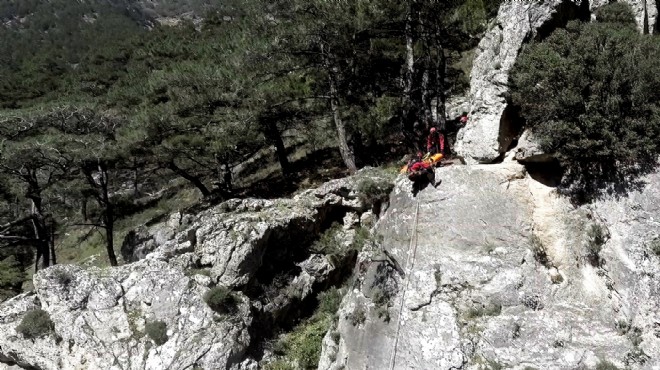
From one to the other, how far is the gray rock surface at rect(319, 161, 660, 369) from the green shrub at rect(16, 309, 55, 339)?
860 cm

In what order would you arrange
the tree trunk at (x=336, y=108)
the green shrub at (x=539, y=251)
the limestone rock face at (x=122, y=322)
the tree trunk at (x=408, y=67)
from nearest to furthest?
the green shrub at (x=539, y=251) → the limestone rock face at (x=122, y=322) → the tree trunk at (x=408, y=67) → the tree trunk at (x=336, y=108)

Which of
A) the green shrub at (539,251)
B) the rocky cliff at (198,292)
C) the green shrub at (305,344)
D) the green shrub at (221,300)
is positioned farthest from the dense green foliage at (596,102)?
the green shrub at (221,300)

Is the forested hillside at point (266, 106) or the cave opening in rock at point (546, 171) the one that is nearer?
the cave opening in rock at point (546, 171)

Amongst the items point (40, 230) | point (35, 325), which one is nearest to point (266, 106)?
point (35, 325)

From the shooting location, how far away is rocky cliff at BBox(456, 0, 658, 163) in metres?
13.1

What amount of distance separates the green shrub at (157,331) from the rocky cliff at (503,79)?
1018 centimetres

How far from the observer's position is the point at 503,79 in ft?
42.8

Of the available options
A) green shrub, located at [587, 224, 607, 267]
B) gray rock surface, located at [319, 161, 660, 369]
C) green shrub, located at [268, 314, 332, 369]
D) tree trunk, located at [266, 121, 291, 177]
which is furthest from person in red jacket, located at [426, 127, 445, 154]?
tree trunk, located at [266, 121, 291, 177]

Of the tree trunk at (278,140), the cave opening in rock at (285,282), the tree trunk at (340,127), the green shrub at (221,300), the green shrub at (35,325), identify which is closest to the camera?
the green shrub at (221,300)

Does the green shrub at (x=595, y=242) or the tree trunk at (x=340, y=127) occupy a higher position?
the tree trunk at (x=340, y=127)

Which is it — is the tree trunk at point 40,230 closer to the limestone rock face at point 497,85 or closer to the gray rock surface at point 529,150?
the limestone rock face at point 497,85

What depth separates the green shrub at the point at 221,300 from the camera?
544 inches

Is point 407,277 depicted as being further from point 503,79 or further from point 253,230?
point 503,79

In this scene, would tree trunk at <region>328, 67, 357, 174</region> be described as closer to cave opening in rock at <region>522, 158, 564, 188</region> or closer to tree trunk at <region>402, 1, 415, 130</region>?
tree trunk at <region>402, 1, 415, 130</region>
